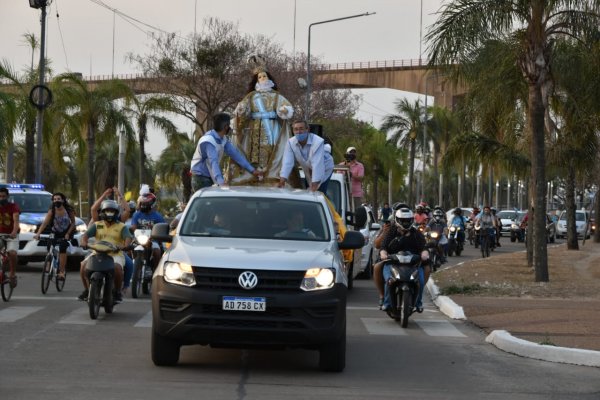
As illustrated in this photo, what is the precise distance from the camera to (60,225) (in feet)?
68.9

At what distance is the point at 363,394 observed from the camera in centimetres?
1049

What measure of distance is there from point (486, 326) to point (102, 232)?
5248 mm

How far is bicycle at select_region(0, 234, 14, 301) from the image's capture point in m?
18.4

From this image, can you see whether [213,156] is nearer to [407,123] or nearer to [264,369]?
[264,369]

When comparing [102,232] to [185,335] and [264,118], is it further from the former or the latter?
[185,335]

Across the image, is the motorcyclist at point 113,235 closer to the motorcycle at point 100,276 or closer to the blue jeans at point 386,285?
the motorcycle at point 100,276

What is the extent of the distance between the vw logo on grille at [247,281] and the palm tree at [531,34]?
12813 mm

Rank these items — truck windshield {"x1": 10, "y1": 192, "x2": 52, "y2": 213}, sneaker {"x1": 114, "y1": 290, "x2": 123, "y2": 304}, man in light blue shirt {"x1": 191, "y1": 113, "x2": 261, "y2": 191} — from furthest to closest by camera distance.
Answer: truck windshield {"x1": 10, "y1": 192, "x2": 52, "y2": 213}, sneaker {"x1": 114, "y1": 290, "x2": 123, "y2": 304}, man in light blue shirt {"x1": 191, "y1": 113, "x2": 261, "y2": 191}

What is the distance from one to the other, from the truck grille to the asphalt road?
0.82 m

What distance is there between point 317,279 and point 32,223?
16.8 m

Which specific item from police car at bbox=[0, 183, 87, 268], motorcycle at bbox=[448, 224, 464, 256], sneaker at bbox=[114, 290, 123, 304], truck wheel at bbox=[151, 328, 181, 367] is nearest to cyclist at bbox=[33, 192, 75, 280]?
sneaker at bbox=[114, 290, 123, 304]

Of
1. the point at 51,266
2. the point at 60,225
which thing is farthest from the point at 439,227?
the point at 51,266

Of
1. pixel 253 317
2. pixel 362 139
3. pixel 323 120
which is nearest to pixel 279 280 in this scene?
pixel 253 317

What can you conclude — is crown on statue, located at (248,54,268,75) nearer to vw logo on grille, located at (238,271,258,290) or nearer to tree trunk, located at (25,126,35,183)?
vw logo on grille, located at (238,271,258,290)
